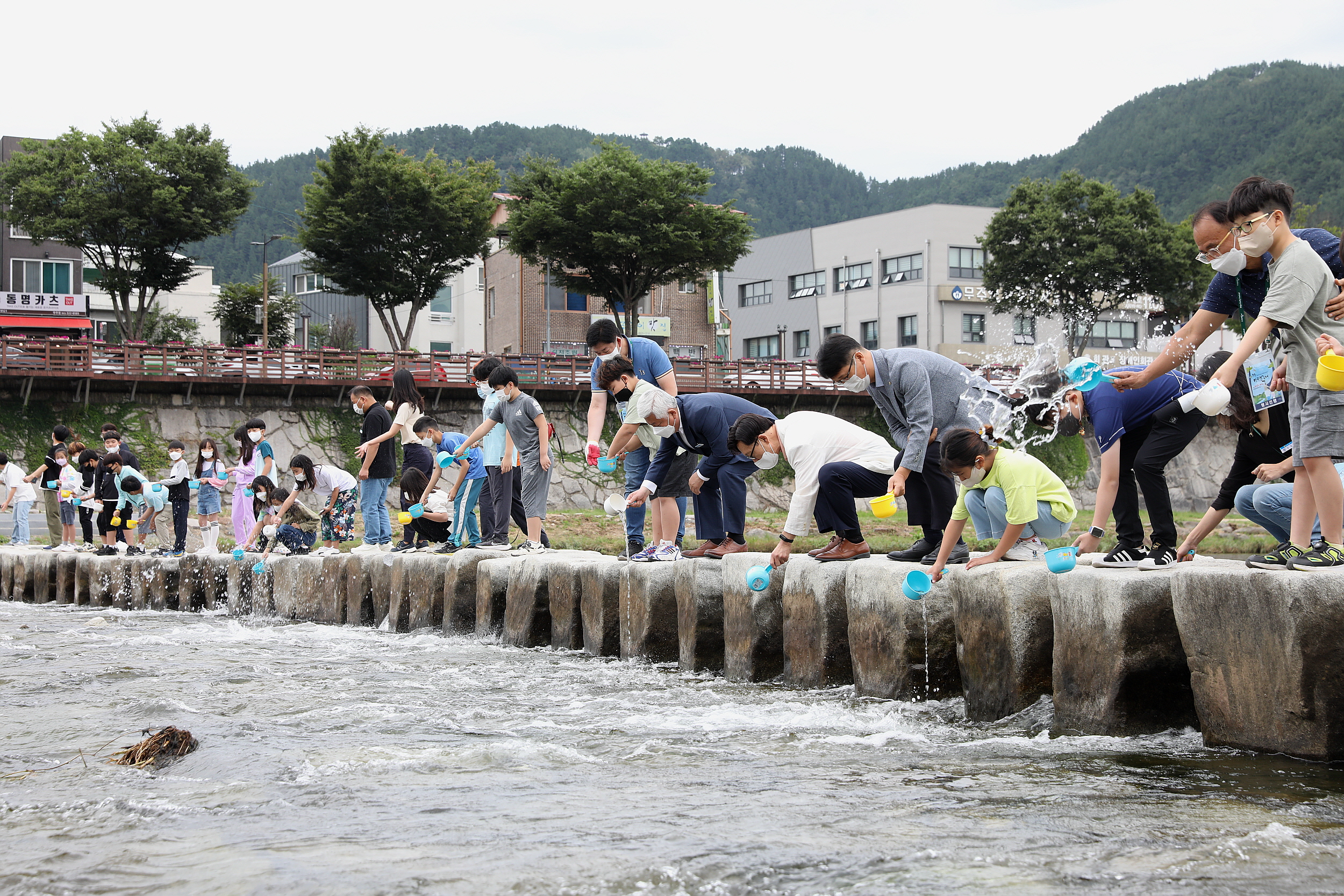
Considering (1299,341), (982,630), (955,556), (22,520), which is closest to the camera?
(1299,341)

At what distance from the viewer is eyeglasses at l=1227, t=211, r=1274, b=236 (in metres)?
4.09

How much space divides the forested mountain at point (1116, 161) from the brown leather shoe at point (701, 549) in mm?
65458

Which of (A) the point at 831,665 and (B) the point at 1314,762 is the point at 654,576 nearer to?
(A) the point at 831,665

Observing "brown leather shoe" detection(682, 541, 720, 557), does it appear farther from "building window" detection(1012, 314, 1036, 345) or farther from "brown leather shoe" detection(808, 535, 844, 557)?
"building window" detection(1012, 314, 1036, 345)

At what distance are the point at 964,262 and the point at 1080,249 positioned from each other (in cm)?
824

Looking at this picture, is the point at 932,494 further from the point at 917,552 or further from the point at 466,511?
the point at 466,511

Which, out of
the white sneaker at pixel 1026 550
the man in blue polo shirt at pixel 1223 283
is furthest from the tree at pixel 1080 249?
the man in blue polo shirt at pixel 1223 283

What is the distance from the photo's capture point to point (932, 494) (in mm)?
5738

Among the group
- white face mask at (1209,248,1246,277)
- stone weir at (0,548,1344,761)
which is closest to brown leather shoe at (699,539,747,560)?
stone weir at (0,548,1344,761)

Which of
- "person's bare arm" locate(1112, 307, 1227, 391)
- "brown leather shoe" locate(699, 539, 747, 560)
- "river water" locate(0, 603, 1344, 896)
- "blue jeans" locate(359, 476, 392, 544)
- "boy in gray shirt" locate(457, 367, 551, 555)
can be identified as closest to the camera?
"river water" locate(0, 603, 1344, 896)

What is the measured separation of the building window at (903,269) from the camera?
153ft

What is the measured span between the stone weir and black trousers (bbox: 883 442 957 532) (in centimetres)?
50

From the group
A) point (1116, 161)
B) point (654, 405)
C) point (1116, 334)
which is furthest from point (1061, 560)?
point (1116, 161)

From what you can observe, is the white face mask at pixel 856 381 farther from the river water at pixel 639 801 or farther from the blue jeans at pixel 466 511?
the blue jeans at pixel 466 511
